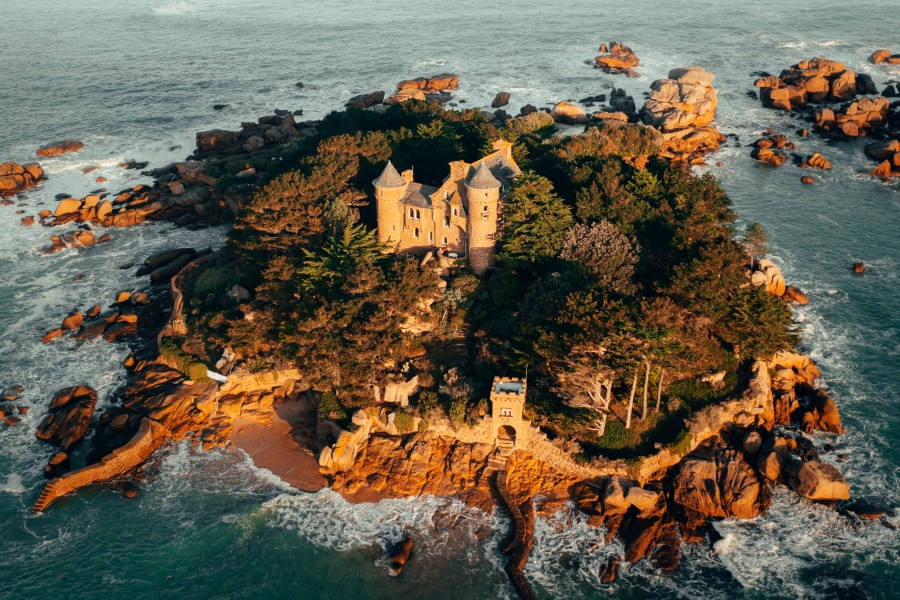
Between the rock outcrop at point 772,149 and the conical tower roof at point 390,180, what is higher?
the conical tower roof at point 390,180

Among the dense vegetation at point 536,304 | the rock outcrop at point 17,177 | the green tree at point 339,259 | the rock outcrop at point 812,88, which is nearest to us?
the dense vegetation at point 536,304

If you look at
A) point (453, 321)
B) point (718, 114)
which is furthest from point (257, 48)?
point (453, 321)

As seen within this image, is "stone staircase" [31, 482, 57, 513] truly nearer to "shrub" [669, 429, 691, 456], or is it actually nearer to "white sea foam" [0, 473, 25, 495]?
"white sea foam" [0, 473, 25, 495]

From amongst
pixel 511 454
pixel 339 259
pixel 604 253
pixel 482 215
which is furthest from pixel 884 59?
pixel 511 454

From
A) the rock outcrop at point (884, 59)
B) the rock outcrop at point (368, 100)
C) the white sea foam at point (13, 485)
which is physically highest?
the rock outcrop at point (884, 59)

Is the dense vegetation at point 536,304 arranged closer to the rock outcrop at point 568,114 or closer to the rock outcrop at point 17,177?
the rock outcrop at point 568,114

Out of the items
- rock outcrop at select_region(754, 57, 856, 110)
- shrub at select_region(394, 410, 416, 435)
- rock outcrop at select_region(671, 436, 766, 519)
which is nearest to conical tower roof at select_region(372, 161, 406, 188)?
shrub at select_region(394, 410, 416, 435)

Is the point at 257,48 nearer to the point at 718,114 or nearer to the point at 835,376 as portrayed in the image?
the point at 718,114

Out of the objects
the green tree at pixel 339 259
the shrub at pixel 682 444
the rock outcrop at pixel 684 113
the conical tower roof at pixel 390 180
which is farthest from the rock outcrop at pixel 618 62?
the shrub at pixel 682 444

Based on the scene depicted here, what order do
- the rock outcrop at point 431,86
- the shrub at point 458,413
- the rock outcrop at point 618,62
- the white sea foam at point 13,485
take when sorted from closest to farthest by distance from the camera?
the shrub at point 458,413 < the white sea foam at point 13,485 < the rock outcrop at point 431,86 < the rock outcrop at point 618,62
